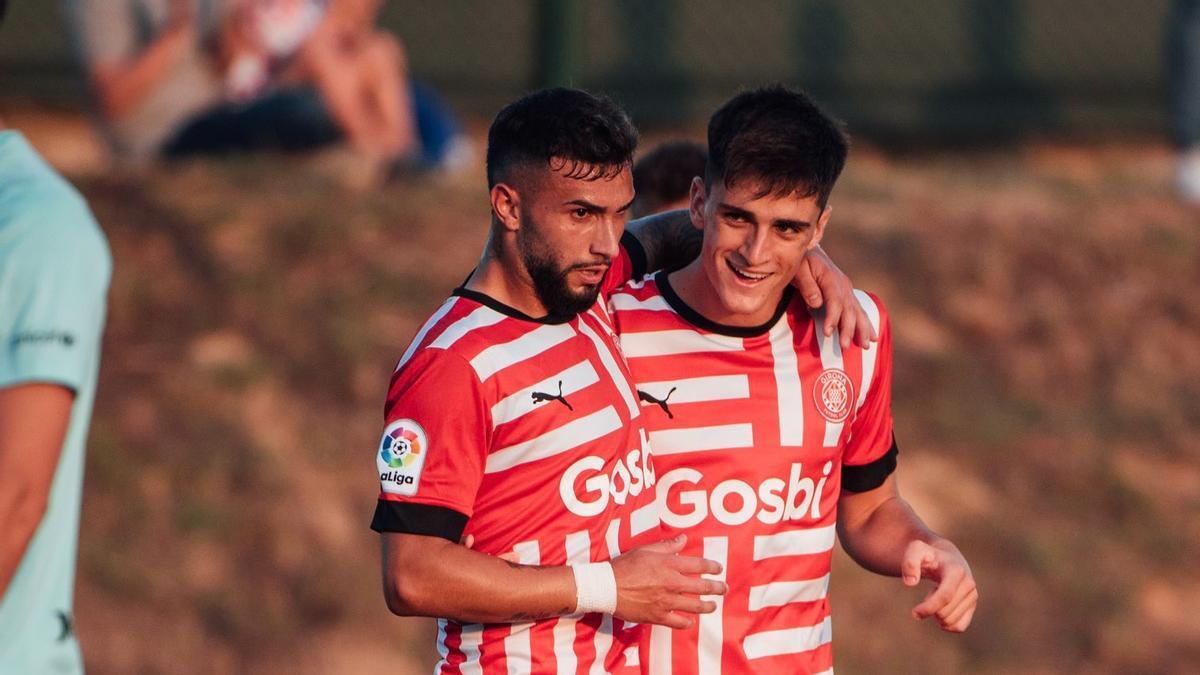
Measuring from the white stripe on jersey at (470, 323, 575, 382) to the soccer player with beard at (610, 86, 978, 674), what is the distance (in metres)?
0.38

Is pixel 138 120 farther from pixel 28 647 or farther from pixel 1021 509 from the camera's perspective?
pixel 28 647

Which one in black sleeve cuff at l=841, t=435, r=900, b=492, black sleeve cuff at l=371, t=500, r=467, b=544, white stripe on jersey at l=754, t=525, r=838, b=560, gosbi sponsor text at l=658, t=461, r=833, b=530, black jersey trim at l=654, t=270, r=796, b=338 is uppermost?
black jersey trim at l=654, t=270, r=796, b=338

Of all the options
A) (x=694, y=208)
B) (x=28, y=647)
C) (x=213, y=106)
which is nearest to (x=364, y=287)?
(x=213, y=106)

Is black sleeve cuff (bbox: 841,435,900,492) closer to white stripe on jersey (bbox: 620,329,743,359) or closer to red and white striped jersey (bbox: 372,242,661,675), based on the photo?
white stripe on jersey (bbox: 620,329,743,359)

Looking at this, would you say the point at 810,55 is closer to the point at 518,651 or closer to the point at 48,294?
the point at 518,651

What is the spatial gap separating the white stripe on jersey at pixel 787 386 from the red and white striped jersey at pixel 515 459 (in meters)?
0.44

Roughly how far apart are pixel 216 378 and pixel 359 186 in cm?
141

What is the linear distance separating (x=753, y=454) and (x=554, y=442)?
0.64 m

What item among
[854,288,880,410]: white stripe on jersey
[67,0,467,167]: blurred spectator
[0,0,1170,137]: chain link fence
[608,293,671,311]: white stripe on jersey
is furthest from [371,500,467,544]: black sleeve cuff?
[0,0,1170,137]: chain link fence

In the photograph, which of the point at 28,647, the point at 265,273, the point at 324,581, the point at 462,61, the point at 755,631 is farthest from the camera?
the point at 462,61

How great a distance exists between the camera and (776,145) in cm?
381

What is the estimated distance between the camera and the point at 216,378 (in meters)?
8.20

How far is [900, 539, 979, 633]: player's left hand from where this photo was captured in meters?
3.65

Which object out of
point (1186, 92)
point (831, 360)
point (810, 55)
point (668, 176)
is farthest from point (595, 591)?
point (1186, 92)
